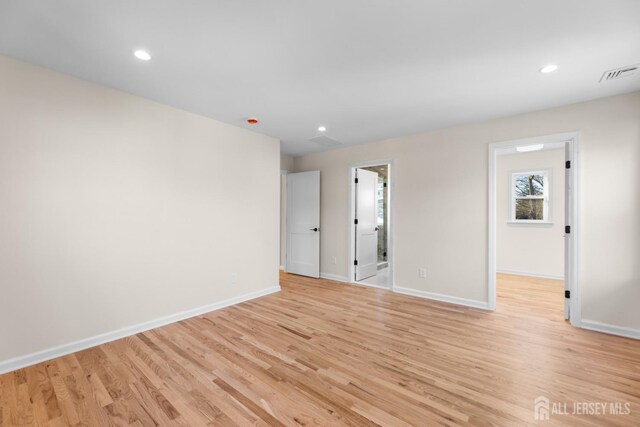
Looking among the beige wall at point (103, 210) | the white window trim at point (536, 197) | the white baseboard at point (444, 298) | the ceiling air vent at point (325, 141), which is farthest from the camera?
the white window trim at point (536, 197)

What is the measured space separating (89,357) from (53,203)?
137 centimetres

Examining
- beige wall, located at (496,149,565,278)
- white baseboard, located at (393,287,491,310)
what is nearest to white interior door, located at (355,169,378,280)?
white baseboard, located at (393,287,491,310)

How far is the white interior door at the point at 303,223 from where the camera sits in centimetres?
520

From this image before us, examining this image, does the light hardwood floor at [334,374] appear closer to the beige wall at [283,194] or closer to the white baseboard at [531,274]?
the white baseboard at [531,274]

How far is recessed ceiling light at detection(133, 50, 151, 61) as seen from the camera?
2033 millimetres

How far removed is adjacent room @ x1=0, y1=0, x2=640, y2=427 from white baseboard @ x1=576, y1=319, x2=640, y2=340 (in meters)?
0.02

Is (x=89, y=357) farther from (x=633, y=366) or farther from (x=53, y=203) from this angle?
(x=633, y=366)

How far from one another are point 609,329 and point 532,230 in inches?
111

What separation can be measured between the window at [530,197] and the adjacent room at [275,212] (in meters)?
1.66

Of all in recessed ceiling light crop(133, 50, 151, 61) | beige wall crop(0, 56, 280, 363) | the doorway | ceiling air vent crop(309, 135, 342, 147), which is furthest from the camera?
the doorway

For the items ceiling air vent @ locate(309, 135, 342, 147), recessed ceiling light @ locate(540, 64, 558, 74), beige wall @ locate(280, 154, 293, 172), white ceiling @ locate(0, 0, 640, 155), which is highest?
white ceiling @ locate(0, 0, 640, 155)

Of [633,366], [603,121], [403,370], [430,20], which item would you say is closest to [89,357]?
[403,370]
